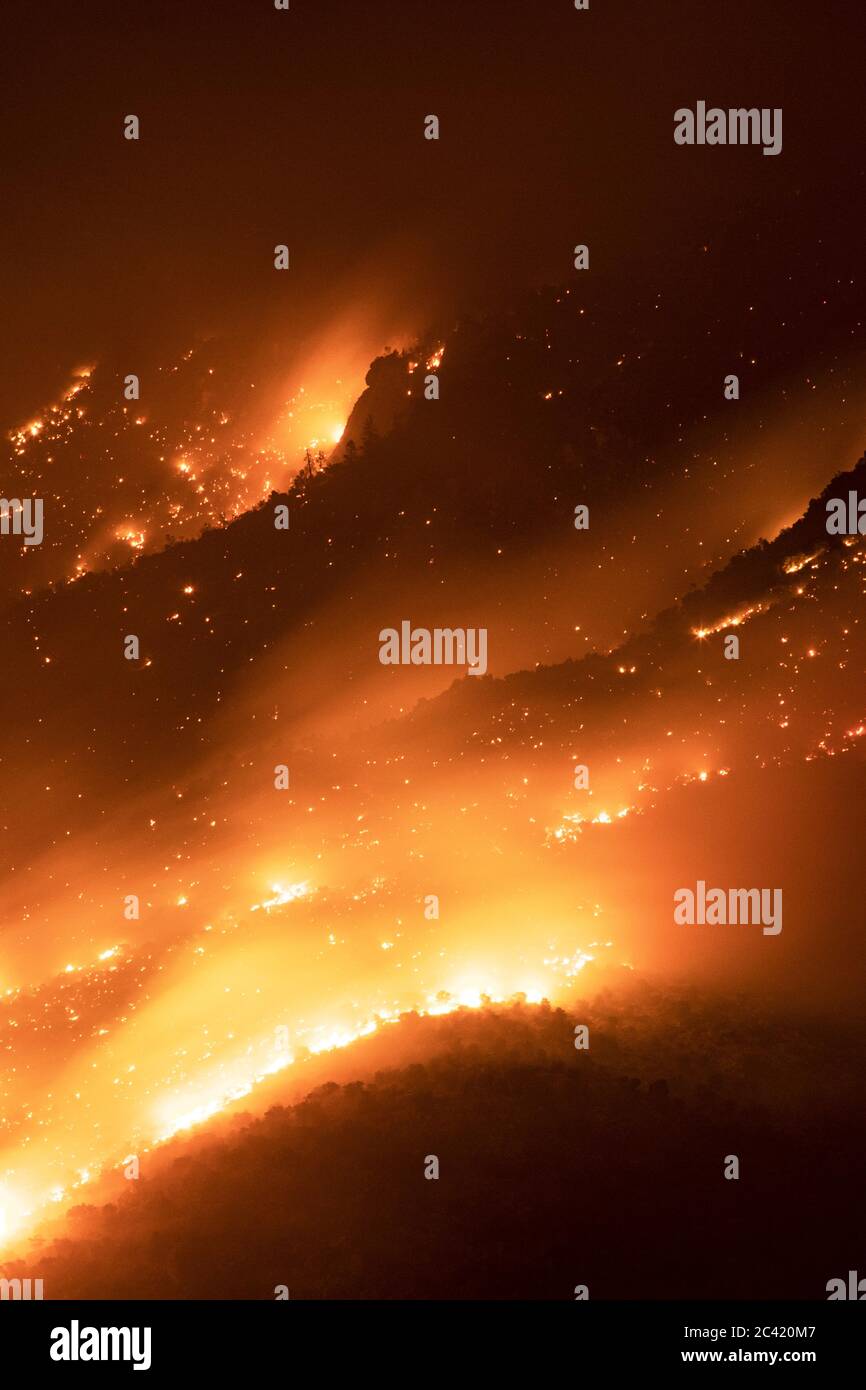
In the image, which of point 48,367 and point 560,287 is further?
point 48,367

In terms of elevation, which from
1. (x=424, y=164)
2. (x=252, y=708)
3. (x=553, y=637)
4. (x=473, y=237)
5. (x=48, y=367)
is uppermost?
(x=424, y=164)

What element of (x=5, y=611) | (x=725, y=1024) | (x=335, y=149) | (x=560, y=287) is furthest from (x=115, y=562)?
(x=725, y=1024)

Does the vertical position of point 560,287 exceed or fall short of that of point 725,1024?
it exceeds it

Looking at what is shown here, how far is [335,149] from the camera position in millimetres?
7723

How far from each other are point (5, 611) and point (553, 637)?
5.27 metres

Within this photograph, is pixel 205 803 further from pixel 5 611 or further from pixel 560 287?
pixel 560 287

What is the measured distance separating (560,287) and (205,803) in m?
5.66

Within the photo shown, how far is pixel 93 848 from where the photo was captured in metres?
7.70

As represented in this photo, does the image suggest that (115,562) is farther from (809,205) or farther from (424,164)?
(809,205)

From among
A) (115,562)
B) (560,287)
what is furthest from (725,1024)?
(115,562)
